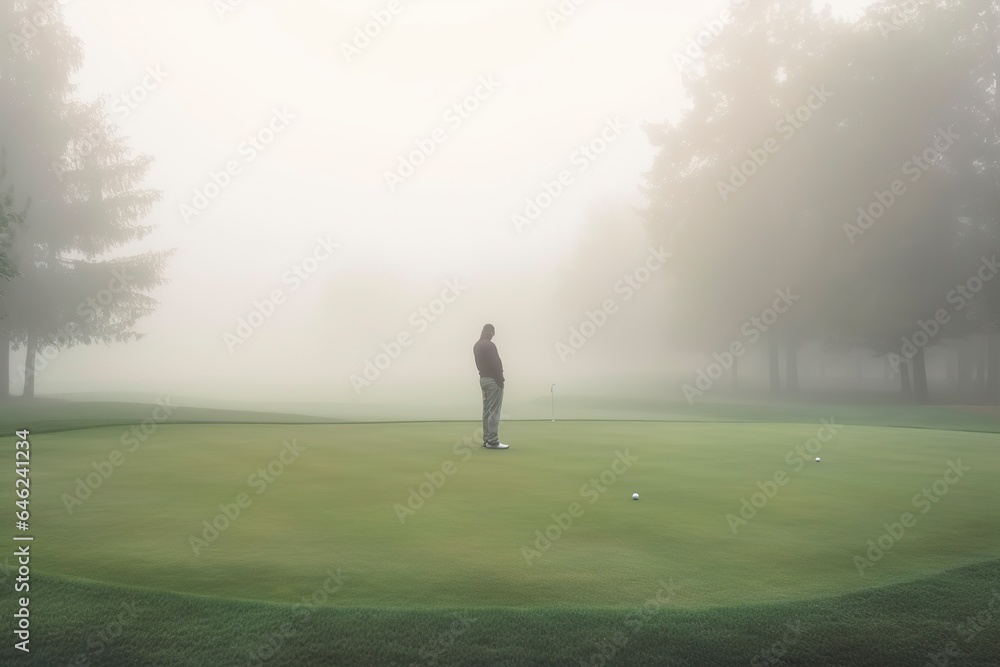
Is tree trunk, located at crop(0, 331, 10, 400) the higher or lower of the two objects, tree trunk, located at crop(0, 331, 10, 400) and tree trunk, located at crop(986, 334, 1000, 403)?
the higher

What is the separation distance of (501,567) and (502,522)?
1.43m

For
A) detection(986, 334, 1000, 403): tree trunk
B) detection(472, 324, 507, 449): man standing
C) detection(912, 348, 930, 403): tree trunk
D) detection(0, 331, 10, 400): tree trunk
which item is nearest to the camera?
detection(472, 324, 507, 449): man standing

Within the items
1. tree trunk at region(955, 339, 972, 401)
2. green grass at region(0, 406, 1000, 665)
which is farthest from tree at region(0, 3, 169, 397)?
tree trunk at region(955, 339, 972, 401)

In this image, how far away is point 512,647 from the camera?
4.01m

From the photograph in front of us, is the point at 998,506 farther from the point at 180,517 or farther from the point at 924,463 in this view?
the point at 180,517

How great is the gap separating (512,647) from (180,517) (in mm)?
3884

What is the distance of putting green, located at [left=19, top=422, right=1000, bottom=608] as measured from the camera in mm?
4809

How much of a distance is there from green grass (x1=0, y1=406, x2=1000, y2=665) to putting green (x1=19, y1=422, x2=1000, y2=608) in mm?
29

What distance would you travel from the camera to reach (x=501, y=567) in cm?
509

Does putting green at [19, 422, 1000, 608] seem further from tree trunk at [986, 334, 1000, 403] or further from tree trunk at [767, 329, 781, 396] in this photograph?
tree trunk at [767, 329, 781, 396]

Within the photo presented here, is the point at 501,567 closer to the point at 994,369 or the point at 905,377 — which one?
the point at 994,369

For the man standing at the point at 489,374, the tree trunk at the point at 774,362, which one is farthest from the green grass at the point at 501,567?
the tree trunk at the point at 774,362

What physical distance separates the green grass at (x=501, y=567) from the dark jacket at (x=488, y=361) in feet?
13.7

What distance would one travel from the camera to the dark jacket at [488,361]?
13992mm
